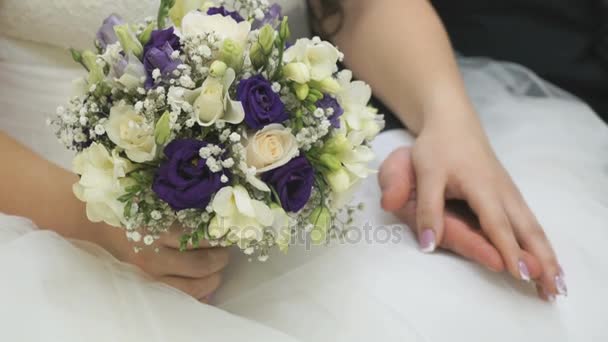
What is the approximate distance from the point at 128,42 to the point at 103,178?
124mm

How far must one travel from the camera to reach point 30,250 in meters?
0.65

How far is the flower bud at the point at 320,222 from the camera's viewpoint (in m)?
0.63

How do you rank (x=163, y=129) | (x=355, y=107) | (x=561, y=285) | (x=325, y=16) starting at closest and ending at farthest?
(x=163, y=129) < (x=355, y=107) < (x=561, y=285) < (x=325, y=16)

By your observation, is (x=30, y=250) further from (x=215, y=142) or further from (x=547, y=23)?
(x=547, y=23)

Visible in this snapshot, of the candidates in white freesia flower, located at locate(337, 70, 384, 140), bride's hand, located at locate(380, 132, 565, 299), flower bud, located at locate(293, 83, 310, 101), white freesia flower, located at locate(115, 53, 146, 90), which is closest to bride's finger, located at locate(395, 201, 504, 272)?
bride's hand, located at locate(380, 132, 565, 299)

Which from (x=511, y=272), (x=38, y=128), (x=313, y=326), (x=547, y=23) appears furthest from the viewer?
(x=547, y=23)

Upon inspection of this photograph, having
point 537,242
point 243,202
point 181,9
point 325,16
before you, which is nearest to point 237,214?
point 243,202

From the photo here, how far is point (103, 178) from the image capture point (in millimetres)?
566

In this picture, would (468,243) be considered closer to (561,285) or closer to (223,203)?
(561,285)

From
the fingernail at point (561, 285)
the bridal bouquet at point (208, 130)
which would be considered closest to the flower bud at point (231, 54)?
the bridal bouquet at point (208, 130)

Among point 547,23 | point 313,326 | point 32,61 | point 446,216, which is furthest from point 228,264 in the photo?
point 547,23

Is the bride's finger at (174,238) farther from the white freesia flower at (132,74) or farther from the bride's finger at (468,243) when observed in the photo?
the bride's finger at (468,243)

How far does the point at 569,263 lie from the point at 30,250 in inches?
25.3

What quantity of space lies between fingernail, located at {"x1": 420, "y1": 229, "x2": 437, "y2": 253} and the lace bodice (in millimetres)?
450
